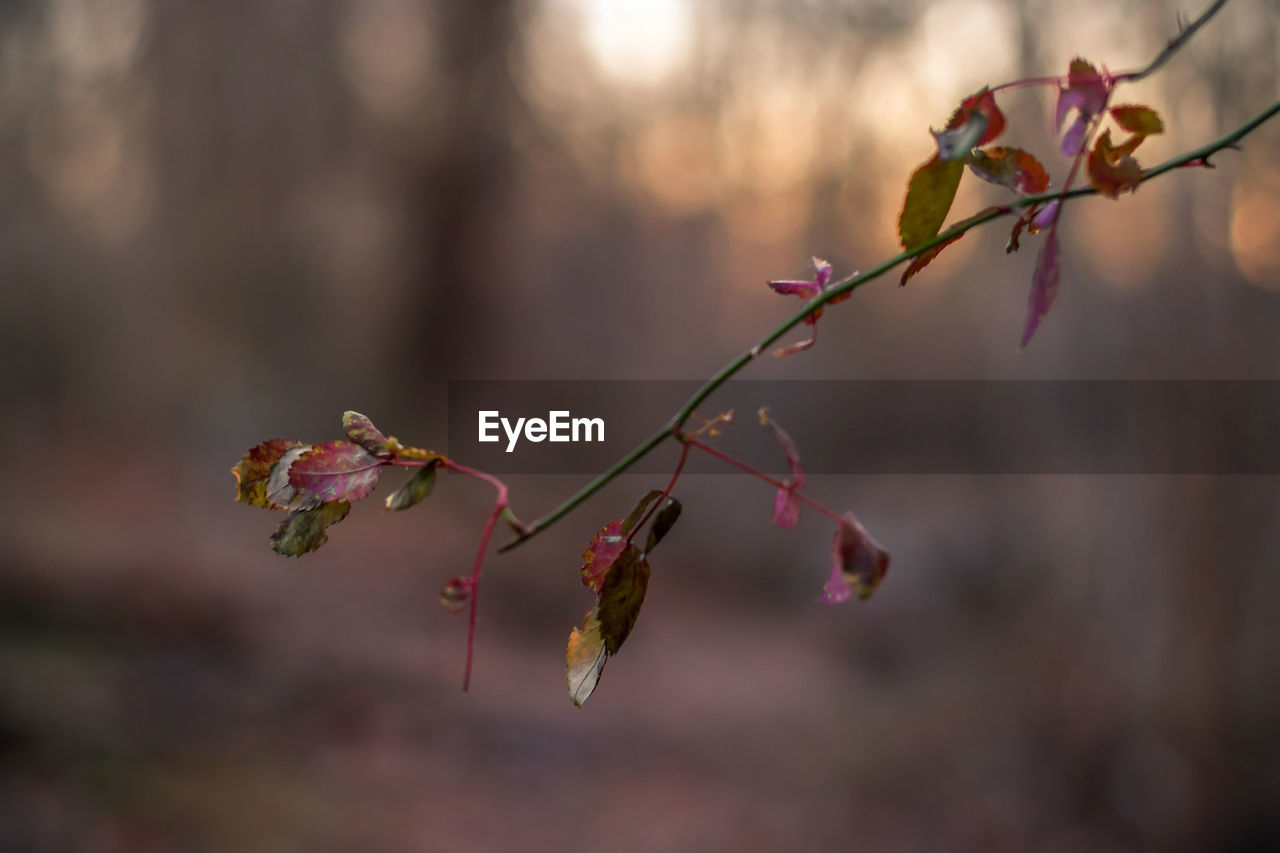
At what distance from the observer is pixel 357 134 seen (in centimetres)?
551

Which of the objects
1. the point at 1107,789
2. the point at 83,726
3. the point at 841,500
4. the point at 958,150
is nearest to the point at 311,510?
the point at 958,150

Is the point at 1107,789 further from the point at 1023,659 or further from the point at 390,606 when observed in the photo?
the point at 390,606

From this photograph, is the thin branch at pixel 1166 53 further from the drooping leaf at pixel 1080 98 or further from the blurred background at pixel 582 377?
the blurred background at pixel 582 377

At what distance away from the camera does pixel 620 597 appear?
36 centimetres

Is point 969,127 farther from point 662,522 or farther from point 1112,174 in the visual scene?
point 662,522

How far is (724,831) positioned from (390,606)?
7.15 ft

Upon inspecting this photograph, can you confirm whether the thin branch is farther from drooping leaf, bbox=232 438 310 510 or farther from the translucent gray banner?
the translucent gray banner

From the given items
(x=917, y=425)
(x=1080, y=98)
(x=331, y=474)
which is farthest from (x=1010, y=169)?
(x=917, y=425)

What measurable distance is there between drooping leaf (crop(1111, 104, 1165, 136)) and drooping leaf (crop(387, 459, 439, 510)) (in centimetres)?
34

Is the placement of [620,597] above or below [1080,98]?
below

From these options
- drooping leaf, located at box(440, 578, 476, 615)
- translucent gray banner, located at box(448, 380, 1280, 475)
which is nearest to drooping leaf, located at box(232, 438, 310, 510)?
drooping leaf, located at box(440, 578, 476, 615)

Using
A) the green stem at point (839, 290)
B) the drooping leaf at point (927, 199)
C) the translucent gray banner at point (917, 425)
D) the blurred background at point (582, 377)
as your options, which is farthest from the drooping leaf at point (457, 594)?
the blurred background at point (582, 377)

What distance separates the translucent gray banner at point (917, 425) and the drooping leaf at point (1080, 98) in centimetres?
213

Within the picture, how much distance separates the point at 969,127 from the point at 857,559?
176 mm
